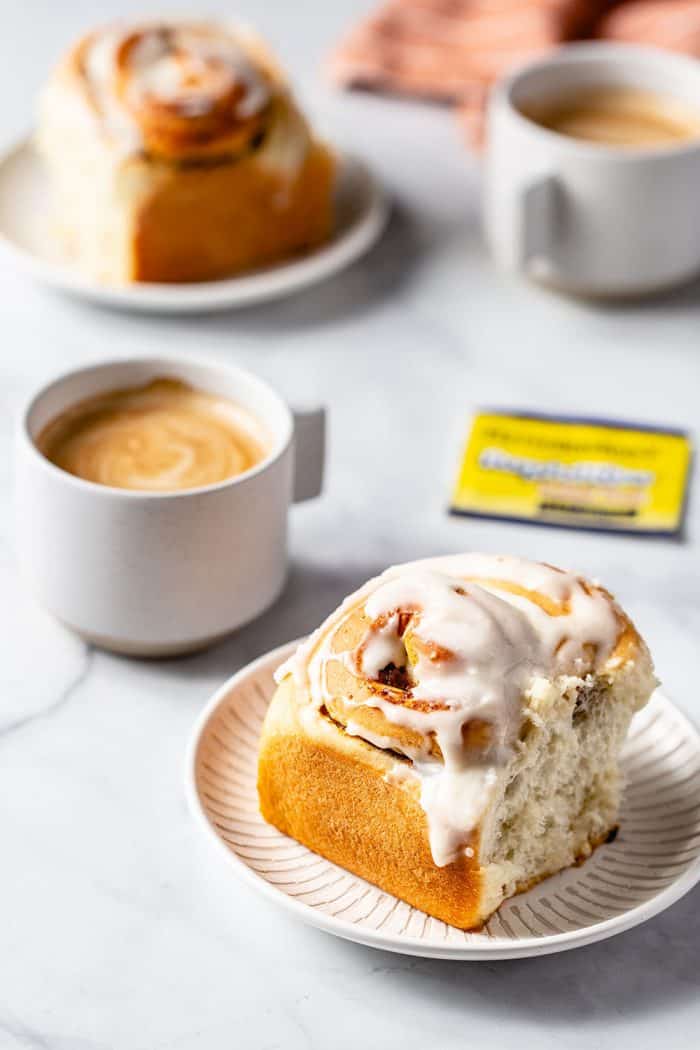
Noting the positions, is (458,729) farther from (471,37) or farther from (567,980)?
(471,37)

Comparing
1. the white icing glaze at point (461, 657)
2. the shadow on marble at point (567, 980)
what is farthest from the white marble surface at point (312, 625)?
the white icing glaze at point (461, 657)

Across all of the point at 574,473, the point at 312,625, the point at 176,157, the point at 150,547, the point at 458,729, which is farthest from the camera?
the point at 176,157

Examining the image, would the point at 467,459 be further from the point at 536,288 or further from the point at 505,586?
the point at 505,586

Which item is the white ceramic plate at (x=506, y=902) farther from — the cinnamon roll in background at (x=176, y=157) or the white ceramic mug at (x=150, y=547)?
the cinnamon roll in background at (x=176, y=157)

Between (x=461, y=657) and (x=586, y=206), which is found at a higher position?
(x=461, y=657)

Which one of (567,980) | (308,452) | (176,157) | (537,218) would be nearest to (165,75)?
(176,157)

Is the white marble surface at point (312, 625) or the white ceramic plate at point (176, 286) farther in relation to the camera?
the white ceramic plate at point (176, 286)

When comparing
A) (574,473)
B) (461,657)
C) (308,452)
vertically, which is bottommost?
(574,473)

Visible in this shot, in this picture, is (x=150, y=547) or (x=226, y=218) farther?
(x=226, y=218)
